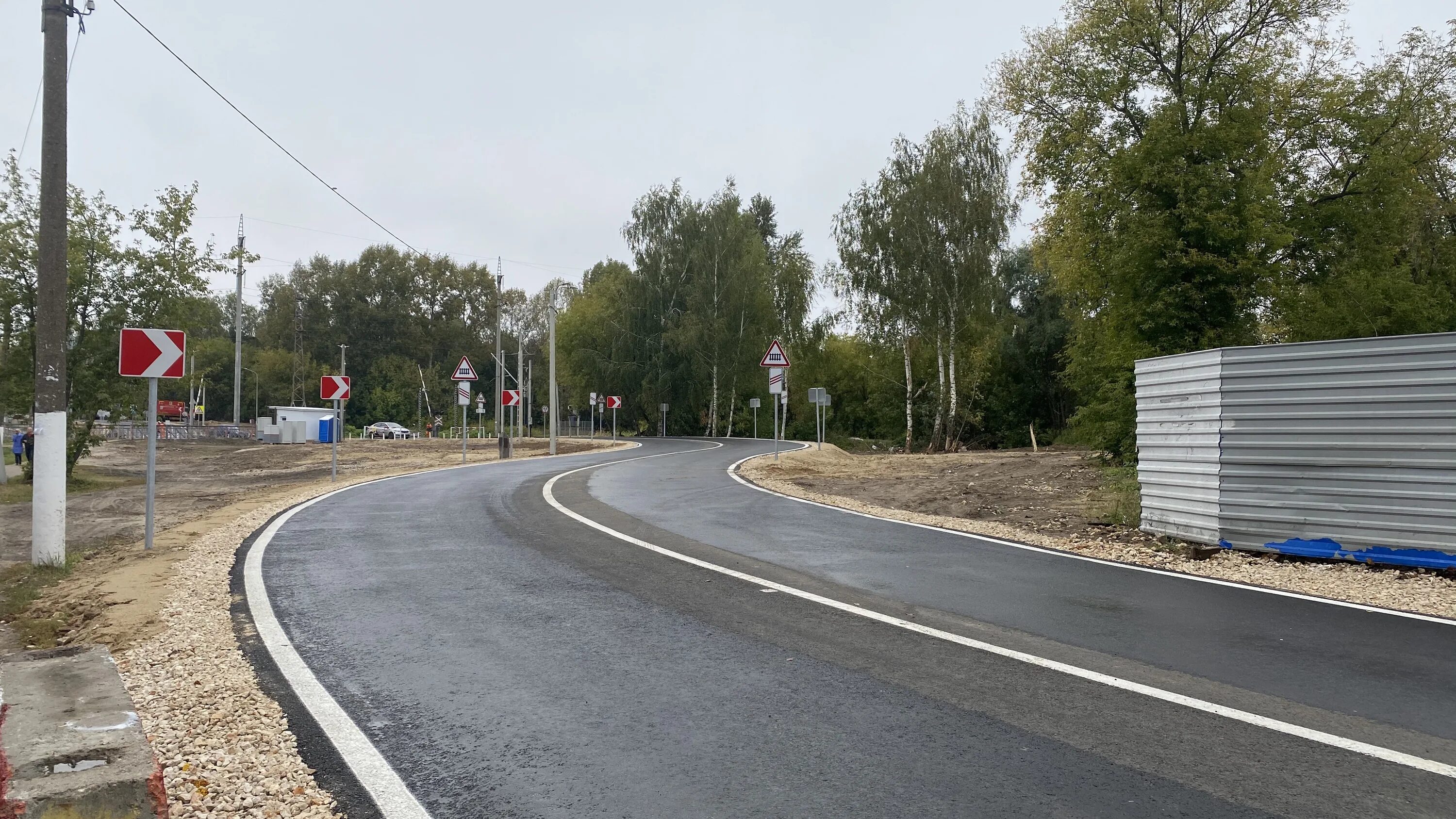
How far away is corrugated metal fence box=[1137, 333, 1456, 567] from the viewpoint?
8.30 meters

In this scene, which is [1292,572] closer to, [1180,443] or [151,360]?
[1180,443]

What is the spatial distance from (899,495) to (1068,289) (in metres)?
11.1

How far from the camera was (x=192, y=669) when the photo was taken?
5211mm

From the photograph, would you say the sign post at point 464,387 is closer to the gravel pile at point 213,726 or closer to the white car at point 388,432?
the gravel pile at point 213,726

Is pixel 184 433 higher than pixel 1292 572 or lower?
lower

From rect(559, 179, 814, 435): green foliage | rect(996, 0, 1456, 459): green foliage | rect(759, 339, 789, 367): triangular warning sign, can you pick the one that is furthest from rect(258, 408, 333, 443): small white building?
rect(996, 0, 1456, 459): green foliage

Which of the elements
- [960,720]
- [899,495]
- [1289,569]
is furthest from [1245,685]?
[899,495]

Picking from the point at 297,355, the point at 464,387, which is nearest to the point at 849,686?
the point at 464,387

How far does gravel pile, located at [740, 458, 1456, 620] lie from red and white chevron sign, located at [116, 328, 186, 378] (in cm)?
921

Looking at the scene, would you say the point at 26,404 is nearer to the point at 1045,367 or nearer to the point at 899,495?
the point at 899,495

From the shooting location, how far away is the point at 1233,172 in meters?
20.5

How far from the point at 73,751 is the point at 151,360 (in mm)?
7755

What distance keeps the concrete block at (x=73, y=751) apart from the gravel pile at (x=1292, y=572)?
25.9 ft

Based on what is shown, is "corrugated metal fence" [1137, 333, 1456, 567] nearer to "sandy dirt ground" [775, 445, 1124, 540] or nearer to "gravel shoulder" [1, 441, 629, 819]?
"sandy dirt ground" [775, 445, 1124, 540]
